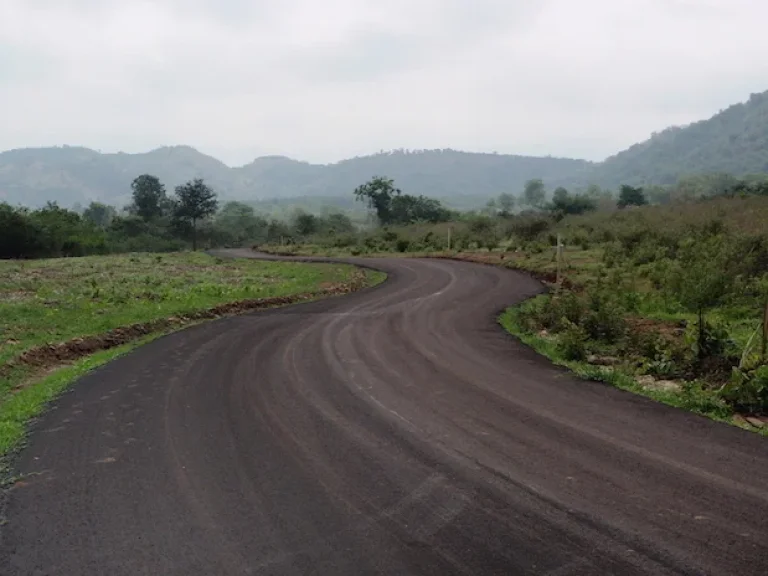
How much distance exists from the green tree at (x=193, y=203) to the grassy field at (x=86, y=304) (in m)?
56.8

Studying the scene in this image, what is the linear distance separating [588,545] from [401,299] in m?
18.1

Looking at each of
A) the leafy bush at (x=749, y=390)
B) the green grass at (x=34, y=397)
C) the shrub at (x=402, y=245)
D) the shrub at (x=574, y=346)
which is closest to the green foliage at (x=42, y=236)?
the shrub at (x=402, y=245)

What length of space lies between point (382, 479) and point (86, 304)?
18.1 meters

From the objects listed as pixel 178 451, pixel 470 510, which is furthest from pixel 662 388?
pixel 178 451

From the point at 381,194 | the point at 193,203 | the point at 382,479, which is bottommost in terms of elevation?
the point at 382,479

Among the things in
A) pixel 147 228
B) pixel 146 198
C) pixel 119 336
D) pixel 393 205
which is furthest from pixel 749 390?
pixel 146 198

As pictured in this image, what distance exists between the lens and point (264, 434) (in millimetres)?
8227

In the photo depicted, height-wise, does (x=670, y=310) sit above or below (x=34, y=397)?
above

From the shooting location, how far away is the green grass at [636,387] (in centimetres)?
865

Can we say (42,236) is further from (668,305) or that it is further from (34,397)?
(668,305)

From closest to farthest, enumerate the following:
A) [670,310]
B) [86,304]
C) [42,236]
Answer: [670,310] < [86,304] < [42,236]

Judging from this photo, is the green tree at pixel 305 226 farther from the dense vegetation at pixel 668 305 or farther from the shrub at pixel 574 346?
the shrub at pixel 574 346

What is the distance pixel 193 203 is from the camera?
96.1 m

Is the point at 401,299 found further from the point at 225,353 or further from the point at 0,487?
the point at 0,487
